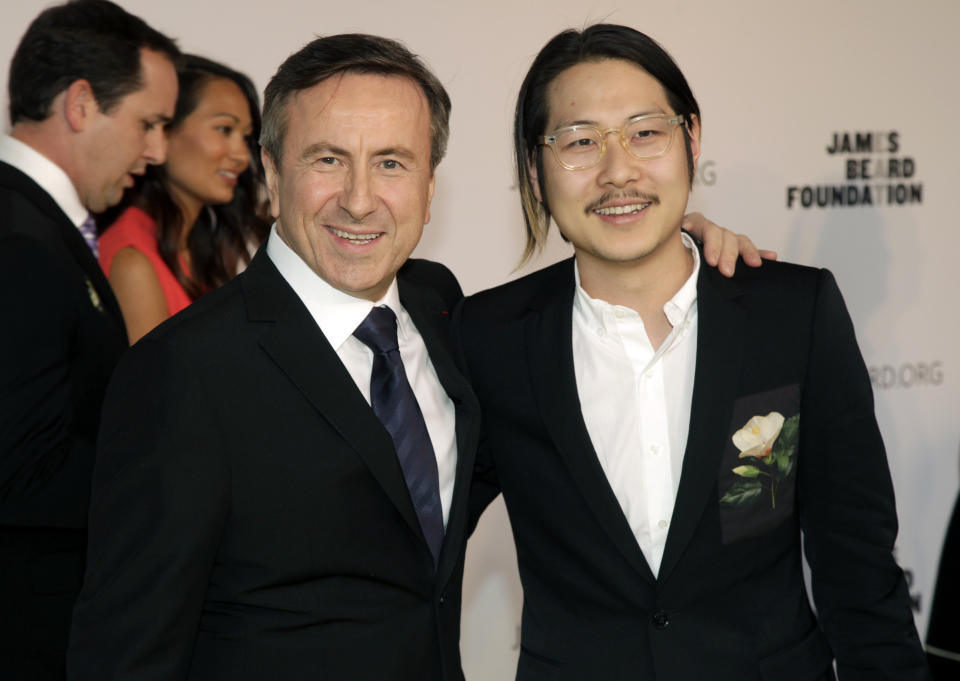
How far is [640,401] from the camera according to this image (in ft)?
6.00

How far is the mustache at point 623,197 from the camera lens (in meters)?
1.84

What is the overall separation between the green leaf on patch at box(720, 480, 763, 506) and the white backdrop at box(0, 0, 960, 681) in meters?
1.74

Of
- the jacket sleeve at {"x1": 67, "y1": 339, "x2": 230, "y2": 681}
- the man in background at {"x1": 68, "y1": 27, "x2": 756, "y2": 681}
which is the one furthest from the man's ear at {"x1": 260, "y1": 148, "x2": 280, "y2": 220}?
the jacket sleeve at {"x1": 67, "y1": 339, "x2": 230, "y2": 681}

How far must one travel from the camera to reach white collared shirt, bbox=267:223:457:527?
5.39ft

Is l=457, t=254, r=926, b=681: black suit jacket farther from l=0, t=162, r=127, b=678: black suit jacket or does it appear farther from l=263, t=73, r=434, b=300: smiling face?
l=0, t=162, r=127, b=678: black suit jacket

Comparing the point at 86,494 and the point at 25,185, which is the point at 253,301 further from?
the point at 25,185

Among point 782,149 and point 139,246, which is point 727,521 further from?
point 782,149

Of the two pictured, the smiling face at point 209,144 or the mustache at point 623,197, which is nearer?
the mustache at point 623,197

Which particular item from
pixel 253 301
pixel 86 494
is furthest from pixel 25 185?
pixel 253 301

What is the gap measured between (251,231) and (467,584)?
1436mm

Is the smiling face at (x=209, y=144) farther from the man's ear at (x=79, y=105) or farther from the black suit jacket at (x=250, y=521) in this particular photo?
the black suit jacket at (x=250, y=521)

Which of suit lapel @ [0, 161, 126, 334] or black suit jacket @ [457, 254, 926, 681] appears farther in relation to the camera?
suit lapel @ [0, 161, 126, 334]

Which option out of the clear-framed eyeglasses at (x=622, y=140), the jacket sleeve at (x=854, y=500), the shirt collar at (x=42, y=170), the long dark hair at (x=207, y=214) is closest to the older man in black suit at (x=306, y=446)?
the clear-framed eyeglasses at (x=622, y=140)

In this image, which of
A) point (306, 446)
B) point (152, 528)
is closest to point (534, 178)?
point (306, 446)
